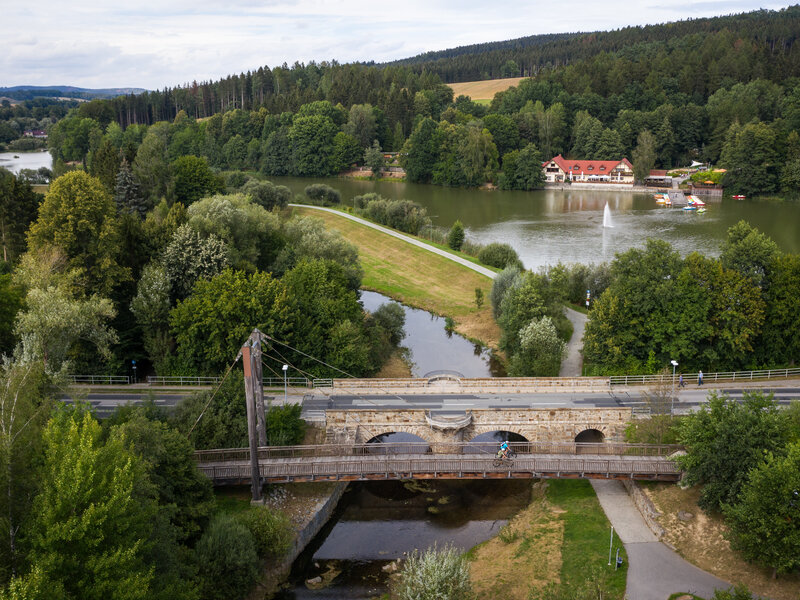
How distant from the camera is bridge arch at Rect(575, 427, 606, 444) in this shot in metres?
35.4

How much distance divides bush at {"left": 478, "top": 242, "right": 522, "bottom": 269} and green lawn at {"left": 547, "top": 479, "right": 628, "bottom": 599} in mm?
35121

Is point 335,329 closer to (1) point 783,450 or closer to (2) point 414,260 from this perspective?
(1) point 783,450

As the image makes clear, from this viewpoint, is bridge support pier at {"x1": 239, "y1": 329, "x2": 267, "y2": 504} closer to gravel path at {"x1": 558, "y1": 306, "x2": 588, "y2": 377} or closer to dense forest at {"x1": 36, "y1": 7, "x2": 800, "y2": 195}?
gravel path at {"x1": 558, "y1": 306, "x2": 588, "y2": 377}

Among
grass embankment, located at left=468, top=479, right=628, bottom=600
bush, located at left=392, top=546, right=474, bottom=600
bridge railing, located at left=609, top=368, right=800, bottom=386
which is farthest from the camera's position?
bridge railing, located at left=609, top=368, right=800, bottom=386

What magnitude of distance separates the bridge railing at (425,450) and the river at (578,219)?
35.1 m

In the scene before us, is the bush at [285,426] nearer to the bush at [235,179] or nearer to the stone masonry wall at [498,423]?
the stone masonry wall at [498,423]

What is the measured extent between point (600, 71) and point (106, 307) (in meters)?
127

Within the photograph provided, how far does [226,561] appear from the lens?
81.4 ft

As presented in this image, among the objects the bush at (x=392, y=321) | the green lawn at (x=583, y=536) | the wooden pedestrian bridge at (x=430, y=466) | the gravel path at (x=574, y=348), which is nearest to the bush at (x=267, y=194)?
the bush at (x=392, y=321)

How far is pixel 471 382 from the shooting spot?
38.8 metres

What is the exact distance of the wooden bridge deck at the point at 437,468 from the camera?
100ft

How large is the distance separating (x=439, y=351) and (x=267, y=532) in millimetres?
25493

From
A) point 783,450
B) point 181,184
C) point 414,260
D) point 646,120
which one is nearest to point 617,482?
point 783,450

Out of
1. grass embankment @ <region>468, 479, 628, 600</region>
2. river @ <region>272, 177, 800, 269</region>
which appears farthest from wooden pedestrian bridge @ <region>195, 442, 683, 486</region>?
river @ <region>272, 177, 800, 269</region>
